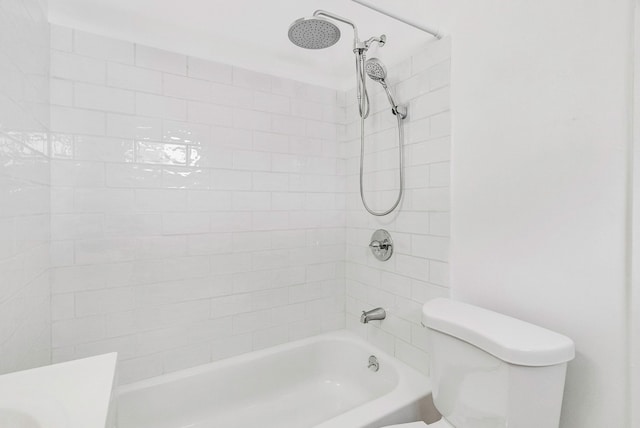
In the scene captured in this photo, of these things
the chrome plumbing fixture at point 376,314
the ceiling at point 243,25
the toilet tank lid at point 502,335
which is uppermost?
the ceiling at point 243,25

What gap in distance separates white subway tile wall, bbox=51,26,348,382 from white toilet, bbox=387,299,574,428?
3.07 ft

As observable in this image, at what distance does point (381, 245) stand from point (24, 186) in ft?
4.81

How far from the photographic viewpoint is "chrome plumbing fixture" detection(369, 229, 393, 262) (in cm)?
164

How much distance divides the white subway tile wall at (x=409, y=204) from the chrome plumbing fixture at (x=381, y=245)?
0.03 metres

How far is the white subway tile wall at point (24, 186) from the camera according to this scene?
0.83 meters

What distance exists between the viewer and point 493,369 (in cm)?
93

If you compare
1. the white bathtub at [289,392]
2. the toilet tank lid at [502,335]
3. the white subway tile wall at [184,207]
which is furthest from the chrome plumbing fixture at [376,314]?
the toilet tank lid at [502,335]

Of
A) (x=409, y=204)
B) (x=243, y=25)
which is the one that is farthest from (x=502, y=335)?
(x=243, y=25)

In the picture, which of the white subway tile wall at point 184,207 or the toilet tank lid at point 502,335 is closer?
the toilet tank lid at point 502,335

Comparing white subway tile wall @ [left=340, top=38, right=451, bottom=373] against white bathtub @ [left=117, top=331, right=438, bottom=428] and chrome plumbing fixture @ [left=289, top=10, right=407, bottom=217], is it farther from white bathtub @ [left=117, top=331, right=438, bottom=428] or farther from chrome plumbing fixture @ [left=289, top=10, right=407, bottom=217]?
white bathtub @ [left=117, top=331, right=438, bottom=428]

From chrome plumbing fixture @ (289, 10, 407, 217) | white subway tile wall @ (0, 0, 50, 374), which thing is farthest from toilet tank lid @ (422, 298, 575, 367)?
white subway tile wall @ (0, 0, 50, 374)

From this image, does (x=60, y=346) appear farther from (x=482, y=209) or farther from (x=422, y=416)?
(x=482, y=209)

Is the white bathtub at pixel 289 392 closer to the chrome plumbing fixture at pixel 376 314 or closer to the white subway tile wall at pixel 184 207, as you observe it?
the white subway tile wall at pixel 184 207

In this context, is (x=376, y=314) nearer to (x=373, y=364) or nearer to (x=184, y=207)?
(x=373, y=364)
